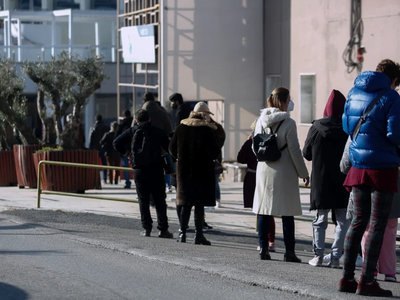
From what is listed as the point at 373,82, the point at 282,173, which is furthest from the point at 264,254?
the point at 373,82

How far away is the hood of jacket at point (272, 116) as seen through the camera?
776cm

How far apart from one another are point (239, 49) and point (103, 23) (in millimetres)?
15981

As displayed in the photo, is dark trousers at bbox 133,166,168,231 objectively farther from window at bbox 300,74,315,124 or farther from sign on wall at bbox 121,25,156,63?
sign on wall at bbox 121,25,156,63

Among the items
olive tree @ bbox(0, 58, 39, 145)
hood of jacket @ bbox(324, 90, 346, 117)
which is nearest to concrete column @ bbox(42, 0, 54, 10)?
olive tree @ bbox(0, 58, 39, 145)

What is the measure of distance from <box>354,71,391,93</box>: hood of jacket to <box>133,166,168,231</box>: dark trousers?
14.2 ft

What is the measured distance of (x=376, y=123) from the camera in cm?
599

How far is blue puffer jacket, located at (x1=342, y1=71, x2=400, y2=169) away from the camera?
19.6 ft

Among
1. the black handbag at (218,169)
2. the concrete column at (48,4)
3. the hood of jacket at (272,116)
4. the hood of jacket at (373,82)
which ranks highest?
the concrete column at (48,4)

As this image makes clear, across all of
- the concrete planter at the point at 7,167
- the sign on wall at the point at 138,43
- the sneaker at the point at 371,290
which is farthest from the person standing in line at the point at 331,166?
the sign on wall at the point at 138,43

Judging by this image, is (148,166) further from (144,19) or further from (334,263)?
(144,19)

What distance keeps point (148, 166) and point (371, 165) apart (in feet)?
14.3

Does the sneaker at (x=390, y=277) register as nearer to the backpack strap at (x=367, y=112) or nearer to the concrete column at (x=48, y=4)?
the backpack strap at (x=367, y=112)

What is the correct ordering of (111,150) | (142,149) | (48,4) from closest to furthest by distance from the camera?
(142,149) < (111,150) < (48,4)

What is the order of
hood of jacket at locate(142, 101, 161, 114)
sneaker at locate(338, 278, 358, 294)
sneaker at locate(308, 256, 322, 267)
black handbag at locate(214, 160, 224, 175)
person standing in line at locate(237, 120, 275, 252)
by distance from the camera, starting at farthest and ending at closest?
1. hood of jacket at locate(142, 101, 161, 114)
2. black handbag at locate(214, 160, 224, 175)
3. person standing in line at locate(237, 120, 275, 252)
4. sneaker at locate(308, 256, 322, 267)
5. sneaker at locate(338, 278, 358, 294)
